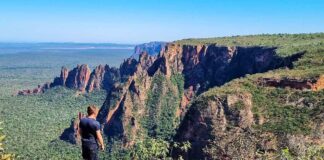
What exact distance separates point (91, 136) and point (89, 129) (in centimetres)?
35

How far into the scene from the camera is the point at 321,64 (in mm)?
78875

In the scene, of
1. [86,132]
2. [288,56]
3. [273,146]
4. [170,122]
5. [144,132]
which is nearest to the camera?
[86,132]

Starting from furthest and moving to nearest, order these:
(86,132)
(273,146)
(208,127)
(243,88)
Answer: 1. (243,88)
2. (208,127)
3. (273,146)
4. (86,132)

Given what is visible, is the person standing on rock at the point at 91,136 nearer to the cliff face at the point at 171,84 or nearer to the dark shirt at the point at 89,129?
the dark shirt at the point at 89,129

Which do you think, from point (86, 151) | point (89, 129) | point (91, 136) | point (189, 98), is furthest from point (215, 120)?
point (189, 98)

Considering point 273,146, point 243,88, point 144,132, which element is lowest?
point 144,132

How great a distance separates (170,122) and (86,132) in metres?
100.0

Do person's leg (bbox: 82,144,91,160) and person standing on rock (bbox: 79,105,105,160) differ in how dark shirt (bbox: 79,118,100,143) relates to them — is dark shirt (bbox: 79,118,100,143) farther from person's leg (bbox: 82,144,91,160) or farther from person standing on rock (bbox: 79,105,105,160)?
person's leg (bbox: 82,144,91,160)

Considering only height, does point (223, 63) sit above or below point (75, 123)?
above

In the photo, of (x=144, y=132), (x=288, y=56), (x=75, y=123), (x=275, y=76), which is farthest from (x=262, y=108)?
(x=75, y=123)

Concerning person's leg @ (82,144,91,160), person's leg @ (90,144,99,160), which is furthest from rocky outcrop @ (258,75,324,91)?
person's leg @ (82,144,91,160)

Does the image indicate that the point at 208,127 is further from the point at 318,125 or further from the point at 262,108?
the point at 318,125

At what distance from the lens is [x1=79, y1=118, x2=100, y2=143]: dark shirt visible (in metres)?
21.1

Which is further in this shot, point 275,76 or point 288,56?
point 288,56
